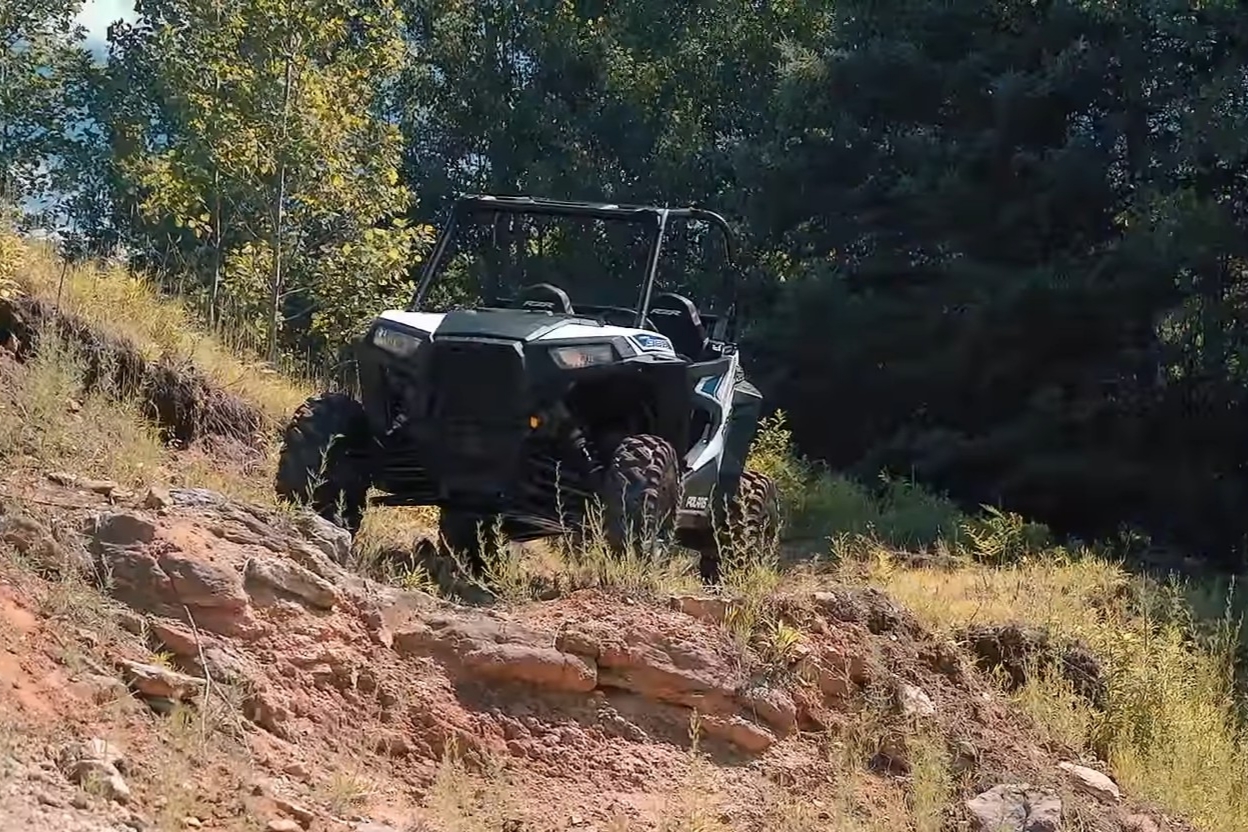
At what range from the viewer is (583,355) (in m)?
7.29

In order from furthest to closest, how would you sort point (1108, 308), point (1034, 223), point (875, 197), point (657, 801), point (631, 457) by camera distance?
point (875, 197)
point (1034, 223)
point (1108, 308)
point (631, 457)
point (657, 801)

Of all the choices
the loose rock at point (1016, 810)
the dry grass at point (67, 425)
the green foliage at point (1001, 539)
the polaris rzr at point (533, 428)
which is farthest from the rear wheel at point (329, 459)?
the green foliage at point (1001, 539)

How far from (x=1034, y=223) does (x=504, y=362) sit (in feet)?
37.5

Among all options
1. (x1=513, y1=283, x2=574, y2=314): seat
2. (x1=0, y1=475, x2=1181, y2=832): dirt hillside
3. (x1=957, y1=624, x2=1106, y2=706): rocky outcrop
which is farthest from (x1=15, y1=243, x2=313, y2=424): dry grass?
(x1=957, y1=624, x2=1106, y2=706): rocky outcrop

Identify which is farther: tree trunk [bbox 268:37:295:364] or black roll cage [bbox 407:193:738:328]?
tree trunk [bbox 268:37:295:364]

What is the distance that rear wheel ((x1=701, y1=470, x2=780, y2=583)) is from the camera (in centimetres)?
780

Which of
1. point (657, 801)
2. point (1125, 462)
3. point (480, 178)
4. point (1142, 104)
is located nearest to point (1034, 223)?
point (1142, 104)

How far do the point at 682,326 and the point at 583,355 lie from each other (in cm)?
200

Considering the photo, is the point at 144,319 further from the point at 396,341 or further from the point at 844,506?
the point at 844,506

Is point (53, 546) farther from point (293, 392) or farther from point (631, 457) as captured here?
point (293, 392)

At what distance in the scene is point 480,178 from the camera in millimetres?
30656

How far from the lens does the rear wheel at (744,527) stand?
307 inches

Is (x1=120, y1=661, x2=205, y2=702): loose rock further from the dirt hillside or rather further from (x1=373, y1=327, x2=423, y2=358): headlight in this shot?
(x1=373, y1=327, x2=423, y2=358): headlight

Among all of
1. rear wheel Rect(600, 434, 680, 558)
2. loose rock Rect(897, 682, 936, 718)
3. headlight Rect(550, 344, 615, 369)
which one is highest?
headlight Rect(550, 344, 615, 369)
